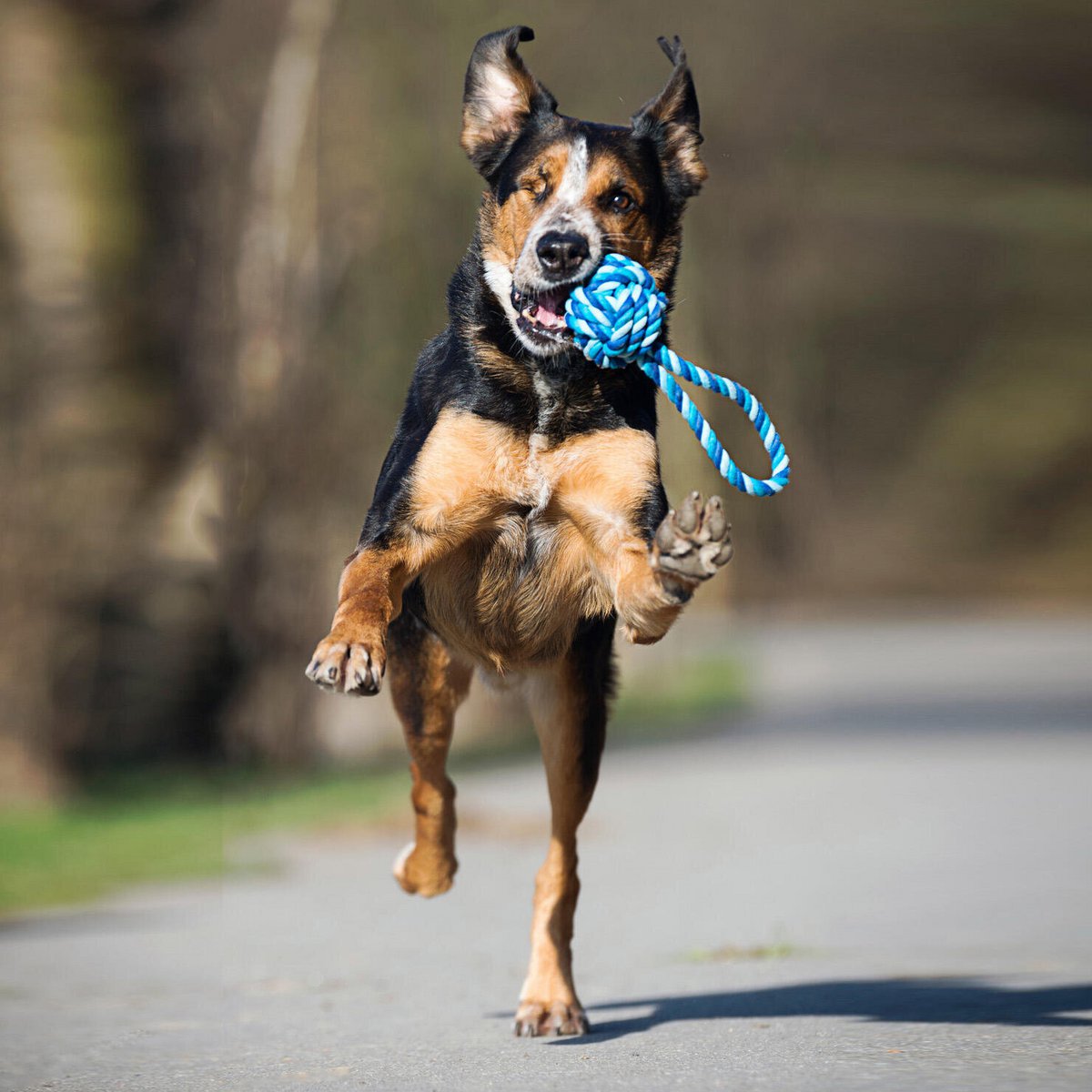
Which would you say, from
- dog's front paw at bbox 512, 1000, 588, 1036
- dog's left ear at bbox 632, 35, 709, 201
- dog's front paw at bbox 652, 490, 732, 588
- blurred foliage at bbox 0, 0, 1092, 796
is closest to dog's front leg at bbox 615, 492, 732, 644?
dog's front paw at bbox 652, 490, 732, 588

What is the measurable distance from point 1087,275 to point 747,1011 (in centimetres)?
3490

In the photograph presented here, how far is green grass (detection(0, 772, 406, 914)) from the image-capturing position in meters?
10.4

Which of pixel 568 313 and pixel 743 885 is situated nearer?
pixel 568 313

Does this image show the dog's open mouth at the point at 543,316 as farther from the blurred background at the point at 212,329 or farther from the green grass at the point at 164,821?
the blurred background at the point at 212,329

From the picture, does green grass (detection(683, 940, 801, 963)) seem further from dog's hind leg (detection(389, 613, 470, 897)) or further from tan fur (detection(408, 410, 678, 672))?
tan fur (detection(408, 410, 678, 672))

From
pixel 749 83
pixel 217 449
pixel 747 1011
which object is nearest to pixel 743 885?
pixel 747 1011

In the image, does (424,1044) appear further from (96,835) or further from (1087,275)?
(1087,275)

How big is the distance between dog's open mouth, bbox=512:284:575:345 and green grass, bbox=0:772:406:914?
5431mm

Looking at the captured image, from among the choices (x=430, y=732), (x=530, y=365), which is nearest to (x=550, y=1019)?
(x=430, y=732)

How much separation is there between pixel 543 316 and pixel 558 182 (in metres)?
0.41

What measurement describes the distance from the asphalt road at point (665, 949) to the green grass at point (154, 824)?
562 millimetres

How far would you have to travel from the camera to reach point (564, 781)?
5852 millimetres

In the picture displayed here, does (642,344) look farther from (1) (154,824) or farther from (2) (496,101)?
(1) (154,824)

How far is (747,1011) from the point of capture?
19.9ft
